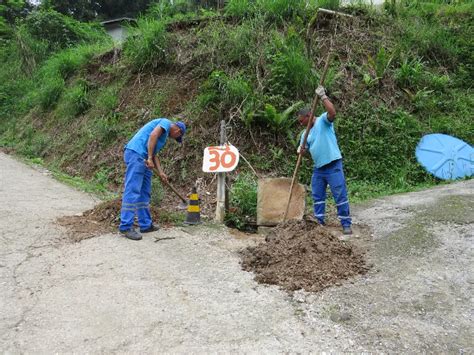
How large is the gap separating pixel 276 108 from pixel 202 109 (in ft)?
4.90

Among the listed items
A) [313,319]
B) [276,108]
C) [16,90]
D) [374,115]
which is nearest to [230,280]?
[313,319]

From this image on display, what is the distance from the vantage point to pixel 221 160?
5.75 metres

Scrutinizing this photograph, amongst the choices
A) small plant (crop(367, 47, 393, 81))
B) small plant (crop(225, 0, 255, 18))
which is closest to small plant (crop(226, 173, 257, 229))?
small plant (crop(367, 47, 393, 81))

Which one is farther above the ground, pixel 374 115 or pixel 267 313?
pixel 374 115

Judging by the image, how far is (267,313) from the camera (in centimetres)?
330

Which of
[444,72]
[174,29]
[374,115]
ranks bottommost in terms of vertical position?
[374,115]

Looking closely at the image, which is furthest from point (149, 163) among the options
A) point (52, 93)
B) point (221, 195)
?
point (52, 93)

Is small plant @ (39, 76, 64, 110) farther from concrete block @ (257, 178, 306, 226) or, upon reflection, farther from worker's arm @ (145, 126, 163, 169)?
concrete block @ (257, 178, 306, 226)

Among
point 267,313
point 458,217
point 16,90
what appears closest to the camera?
point 267,313

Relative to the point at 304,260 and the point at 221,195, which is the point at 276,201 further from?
the point at 304,260

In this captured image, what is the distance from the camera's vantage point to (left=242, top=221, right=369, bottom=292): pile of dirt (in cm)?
382

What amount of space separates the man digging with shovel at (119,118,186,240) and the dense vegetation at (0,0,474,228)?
1.34 m

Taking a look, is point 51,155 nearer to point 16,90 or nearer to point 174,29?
point 174,29

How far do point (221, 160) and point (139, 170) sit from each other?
1151 mm
